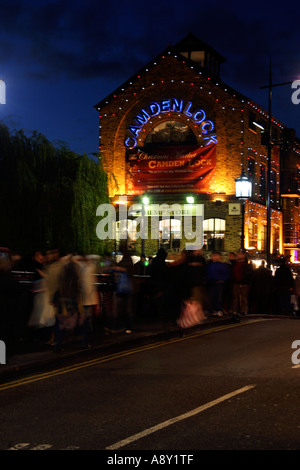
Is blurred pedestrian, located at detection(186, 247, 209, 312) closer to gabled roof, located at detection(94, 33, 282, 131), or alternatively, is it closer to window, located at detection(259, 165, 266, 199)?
gabled roof, located at detection(94, 33, 282, 131)

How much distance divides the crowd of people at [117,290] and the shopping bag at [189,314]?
0.55 ft

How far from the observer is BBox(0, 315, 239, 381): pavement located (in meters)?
10.3

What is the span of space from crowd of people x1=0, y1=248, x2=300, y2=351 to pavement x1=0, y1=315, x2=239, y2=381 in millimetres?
216

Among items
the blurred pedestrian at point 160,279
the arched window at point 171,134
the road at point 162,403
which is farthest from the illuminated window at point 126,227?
the road at point 162,403

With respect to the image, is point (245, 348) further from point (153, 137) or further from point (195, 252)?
point (153, 137)

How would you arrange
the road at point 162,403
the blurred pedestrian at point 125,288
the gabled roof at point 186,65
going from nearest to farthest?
the road at point 162,403, the blurred pedestrian at point 125,288, the gabled roof at point 186,65

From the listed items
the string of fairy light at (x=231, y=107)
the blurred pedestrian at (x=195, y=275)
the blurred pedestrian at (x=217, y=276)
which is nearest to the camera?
the blurred pedestrian at (x=195, y=275)

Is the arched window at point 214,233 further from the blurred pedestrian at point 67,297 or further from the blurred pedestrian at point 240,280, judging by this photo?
the blurred pedestrian at point 67,297

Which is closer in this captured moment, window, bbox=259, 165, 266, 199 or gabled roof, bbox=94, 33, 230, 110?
gabled roof, bbox=94, 33, 230, 110

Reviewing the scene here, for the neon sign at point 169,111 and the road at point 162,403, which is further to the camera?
the neon sign at point 169,111

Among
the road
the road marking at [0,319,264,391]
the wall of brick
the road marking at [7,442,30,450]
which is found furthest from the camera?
the wall of brick

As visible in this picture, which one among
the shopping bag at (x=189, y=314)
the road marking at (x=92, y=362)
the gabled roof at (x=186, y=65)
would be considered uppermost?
the gabled roof at (x=186, y=65)

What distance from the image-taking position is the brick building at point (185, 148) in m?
35.3

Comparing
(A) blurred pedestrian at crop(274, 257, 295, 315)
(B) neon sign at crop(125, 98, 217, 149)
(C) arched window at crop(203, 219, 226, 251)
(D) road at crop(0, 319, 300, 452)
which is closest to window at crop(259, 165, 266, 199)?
(B) neon sign at crop(125, 98, 217, 149)
